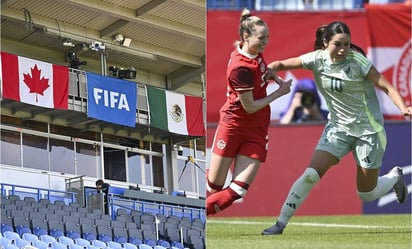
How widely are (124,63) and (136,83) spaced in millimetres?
70

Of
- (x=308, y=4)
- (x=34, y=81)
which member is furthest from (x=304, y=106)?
(x=34, y=81)

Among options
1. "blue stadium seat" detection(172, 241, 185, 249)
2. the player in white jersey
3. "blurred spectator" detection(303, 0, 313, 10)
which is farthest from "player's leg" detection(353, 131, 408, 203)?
"blurred spectator" detection(303, 0, 313, 10)

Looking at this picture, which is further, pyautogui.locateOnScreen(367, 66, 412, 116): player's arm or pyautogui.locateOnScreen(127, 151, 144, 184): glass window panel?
pyautogui.locateOnScreen(367, 66, 412, 116): player's arm

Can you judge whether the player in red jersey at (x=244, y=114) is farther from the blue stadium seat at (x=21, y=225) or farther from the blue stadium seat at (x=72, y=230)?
the blue stadium seat at (x=21, y=225)

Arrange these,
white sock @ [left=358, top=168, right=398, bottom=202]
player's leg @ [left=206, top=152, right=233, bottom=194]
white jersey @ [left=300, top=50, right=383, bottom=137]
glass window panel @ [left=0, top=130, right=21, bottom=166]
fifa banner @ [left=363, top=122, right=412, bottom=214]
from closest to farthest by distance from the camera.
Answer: player's leg @ [left=206, top=152, right=233, bottom=194], glass window panel @ [left=0, top=130, right=21, bottom=166], white jersey @ [left=300, top=50, right=383, bottom=137], white sock @ [left=358, top=168, right=398, bottom=202], fifa banner @ [left=363, top=122, right=412, bottom=214]

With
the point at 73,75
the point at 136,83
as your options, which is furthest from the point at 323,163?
the point at 73,75

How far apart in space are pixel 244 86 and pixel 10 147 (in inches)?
27.3

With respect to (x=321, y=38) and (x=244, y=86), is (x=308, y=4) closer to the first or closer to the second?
(x=321, y=38)

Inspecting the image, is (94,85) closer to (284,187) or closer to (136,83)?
(136,83)

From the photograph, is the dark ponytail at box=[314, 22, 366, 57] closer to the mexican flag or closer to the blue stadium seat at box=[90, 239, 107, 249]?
the mexican flag

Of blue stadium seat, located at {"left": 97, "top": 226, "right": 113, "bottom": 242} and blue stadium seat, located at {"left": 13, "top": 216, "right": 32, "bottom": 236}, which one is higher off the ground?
blue stadium seat, located at {"left": 13, "top": 216, "right": 32, "bottom": 236}

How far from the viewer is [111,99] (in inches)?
96.8

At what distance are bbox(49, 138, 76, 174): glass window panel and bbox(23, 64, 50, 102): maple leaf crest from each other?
15cm

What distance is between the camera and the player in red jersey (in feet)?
7.48
